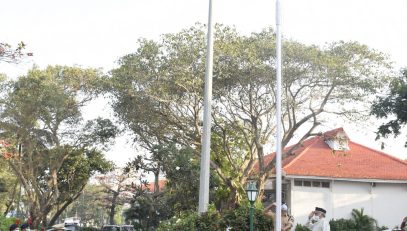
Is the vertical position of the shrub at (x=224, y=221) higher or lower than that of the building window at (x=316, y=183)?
lower

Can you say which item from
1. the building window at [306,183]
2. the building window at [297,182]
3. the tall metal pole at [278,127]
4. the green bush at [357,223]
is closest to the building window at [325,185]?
the building window at [306,183]

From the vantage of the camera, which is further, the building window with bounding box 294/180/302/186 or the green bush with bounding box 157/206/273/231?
the building window with bounding box 294/180/302/186

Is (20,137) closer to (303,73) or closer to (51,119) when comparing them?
(51,119)

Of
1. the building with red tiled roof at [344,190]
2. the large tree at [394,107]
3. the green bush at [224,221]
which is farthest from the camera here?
the building with red tiled roof at [344,190]

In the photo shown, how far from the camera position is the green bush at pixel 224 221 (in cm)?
1102

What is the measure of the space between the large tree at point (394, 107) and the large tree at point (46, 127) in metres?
14.6

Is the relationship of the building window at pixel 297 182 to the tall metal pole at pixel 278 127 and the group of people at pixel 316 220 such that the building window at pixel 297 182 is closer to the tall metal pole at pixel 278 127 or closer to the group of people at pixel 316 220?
the group of people at pixel 316 220

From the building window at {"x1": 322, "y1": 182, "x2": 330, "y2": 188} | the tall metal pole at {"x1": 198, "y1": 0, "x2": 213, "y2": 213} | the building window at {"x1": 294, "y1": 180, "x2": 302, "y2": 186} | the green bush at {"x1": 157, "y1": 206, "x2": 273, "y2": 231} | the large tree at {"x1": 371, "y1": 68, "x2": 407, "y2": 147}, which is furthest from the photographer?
the building window at {"x1": 322, "y1": 182, "x2": 330, "y2": 188}

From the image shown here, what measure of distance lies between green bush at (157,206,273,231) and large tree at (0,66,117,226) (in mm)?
16660

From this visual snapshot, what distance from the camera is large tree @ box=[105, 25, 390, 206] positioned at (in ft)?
65.8

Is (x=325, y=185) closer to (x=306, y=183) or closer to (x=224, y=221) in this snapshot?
(x=306, y=183)

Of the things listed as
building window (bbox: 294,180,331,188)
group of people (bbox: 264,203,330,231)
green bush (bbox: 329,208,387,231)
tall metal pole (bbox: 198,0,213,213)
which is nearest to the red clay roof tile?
building window (bbox: 294,180,331,188)

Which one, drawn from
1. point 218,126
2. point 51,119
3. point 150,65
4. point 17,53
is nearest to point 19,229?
point 17,53

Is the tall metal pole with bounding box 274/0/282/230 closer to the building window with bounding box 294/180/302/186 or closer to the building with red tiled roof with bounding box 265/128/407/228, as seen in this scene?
the building with red tiled roof with bounding box 265/128/407/228
